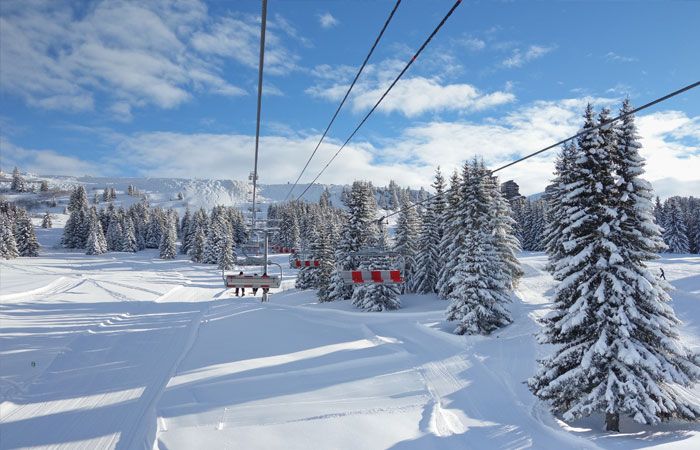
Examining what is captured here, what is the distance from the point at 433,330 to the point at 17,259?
10284 centimetres

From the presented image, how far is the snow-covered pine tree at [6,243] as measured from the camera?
293 feet

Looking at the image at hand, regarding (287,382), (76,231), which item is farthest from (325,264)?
(76,231)

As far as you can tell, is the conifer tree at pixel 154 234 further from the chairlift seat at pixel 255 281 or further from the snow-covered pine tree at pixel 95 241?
the chairlift seat at pixel 255 281

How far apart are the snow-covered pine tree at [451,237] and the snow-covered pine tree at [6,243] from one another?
9808 cm

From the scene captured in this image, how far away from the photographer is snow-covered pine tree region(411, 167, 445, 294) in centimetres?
4575

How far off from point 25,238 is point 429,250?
346ft

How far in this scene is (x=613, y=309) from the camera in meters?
13.1

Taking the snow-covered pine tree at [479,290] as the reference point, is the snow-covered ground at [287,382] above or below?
below

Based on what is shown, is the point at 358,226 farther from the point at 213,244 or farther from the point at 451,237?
the point at 213,244

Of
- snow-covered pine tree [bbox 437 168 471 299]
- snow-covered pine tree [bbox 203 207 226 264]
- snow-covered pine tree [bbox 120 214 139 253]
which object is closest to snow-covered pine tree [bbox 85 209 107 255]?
snow-covered pine tree [bbox 120 214 139 253]

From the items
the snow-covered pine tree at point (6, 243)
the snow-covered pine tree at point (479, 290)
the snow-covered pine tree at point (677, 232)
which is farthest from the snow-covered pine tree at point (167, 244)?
the snow-covered pine tree at point (677, 232)

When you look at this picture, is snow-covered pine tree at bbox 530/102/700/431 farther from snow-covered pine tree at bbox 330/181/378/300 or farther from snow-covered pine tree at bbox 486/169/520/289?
snow-covered pine tree at bbox 330/181/378/300

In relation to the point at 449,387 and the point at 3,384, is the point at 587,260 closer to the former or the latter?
the point at 449,387

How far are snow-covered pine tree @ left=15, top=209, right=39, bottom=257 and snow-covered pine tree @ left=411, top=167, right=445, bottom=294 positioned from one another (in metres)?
103
